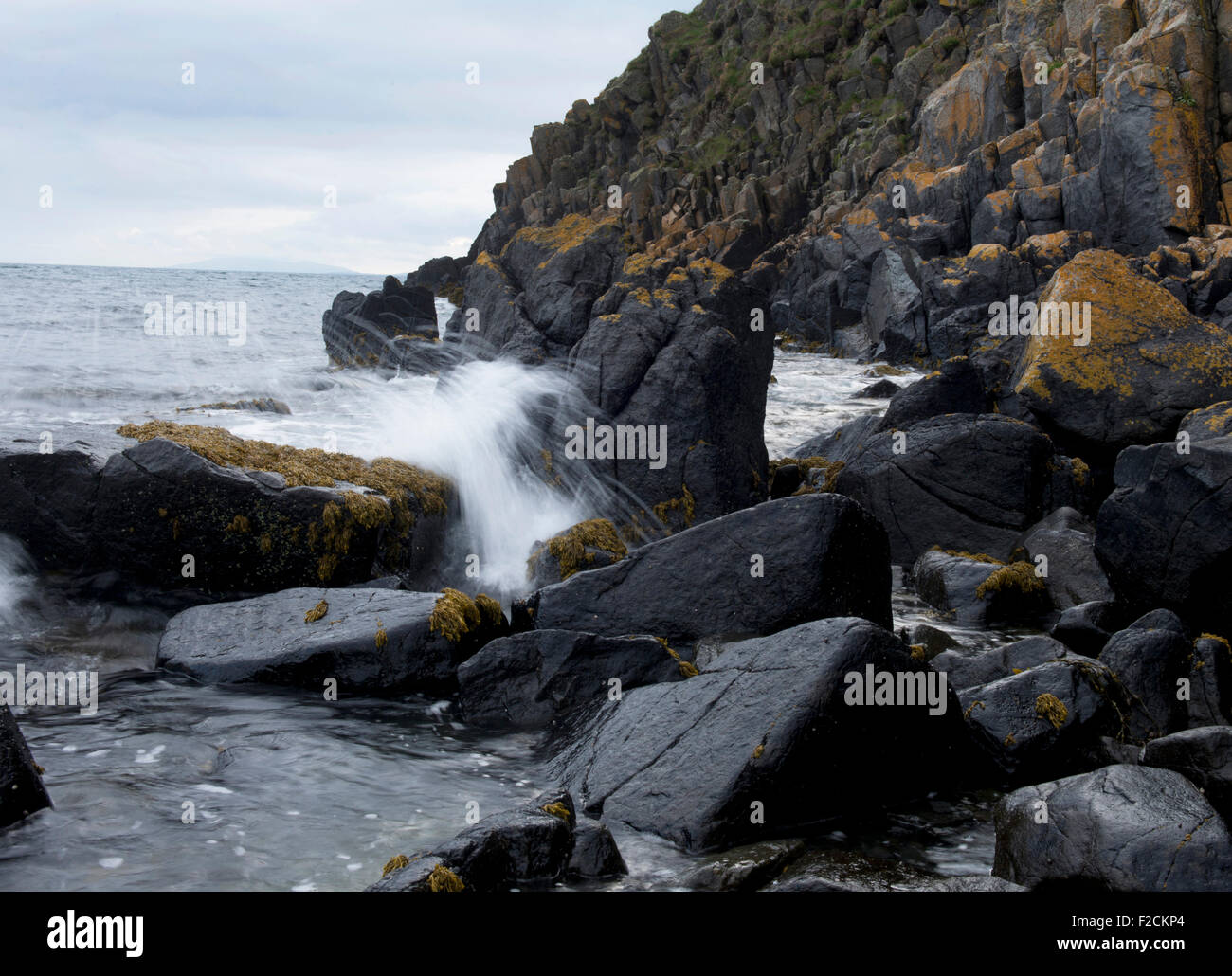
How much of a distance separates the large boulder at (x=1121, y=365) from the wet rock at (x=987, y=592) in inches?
126

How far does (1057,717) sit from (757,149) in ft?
220

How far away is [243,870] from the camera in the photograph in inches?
224

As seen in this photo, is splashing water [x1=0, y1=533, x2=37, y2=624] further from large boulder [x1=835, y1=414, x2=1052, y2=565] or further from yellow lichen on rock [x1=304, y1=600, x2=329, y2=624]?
large boulder [x1=835, y1=414, x2=1052, y2=565]

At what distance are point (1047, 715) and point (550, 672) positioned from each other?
3960 mm

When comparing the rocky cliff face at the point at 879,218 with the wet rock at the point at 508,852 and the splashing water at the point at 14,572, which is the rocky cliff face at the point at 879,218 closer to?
the splashing water at the point at 14,572

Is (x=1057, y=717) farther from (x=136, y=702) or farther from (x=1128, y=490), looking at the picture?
(x=136, y=702)

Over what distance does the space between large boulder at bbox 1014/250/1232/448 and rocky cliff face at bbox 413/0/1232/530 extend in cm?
4

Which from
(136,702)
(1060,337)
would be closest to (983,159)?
(1060,337)

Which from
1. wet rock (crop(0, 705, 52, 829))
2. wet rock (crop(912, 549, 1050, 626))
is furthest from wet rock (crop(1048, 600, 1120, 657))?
wet rock (crop(0, 705, 52, 829))

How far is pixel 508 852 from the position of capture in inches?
213

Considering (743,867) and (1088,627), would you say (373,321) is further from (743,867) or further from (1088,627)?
(743,867)

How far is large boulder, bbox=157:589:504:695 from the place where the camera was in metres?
8.89

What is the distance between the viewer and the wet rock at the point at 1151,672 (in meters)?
7.67
